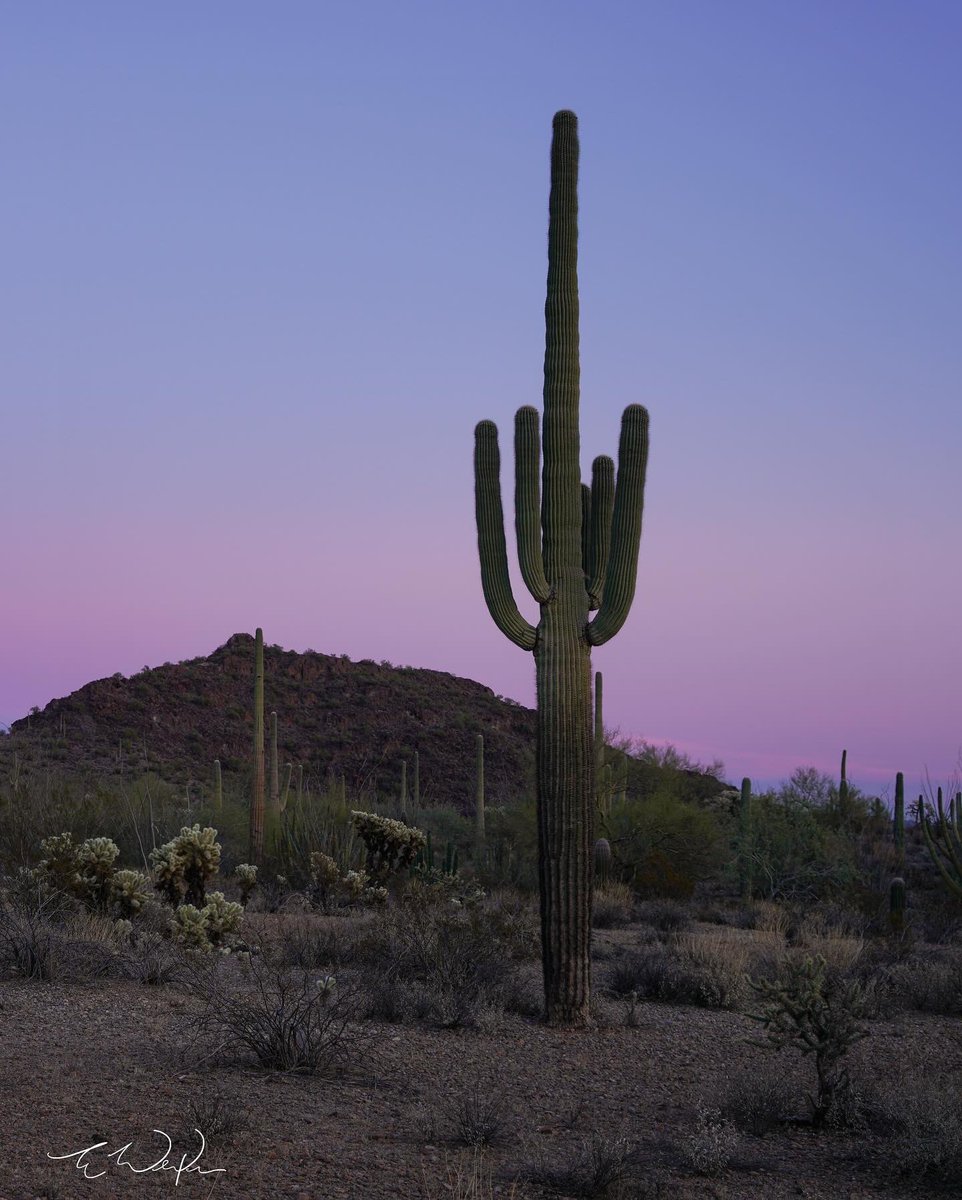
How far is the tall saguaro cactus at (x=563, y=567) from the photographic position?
33.0ft

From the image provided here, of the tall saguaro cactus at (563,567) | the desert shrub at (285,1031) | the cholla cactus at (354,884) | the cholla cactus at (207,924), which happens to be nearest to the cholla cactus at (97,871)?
the cholla cactus at (207,924)

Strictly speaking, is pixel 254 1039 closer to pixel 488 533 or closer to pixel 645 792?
pixel 488 533

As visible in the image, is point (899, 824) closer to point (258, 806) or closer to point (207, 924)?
point (258, 806)

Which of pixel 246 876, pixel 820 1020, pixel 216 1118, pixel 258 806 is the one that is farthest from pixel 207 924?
pixel 258 806

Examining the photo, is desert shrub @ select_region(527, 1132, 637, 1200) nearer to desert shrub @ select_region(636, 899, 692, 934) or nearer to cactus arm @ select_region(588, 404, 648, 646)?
cactus arm @ select_region(588, 404, 648, 646)

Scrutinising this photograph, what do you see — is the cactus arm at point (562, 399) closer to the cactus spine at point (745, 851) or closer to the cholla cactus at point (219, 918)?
the cholla cactus at point (219, 918)

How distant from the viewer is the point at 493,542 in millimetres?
11164

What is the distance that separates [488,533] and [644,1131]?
17.7 ft

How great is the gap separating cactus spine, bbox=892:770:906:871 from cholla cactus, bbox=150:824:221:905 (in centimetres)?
1655

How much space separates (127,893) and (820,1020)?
710 centimetres

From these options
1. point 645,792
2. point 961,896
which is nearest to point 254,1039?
point 961,896

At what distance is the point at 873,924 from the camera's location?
16.0m

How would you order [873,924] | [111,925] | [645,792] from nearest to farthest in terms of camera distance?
[111,925]
[873,924]
[645,792]

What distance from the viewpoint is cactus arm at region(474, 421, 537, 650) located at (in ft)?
34.9
